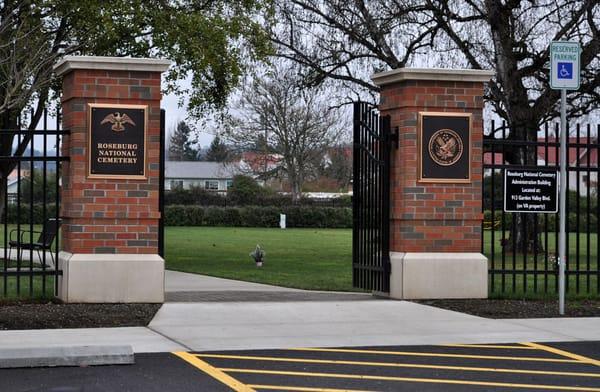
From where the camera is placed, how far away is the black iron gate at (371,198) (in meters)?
13.4

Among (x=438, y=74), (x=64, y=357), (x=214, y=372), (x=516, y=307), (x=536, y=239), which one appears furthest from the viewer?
(x=536, y=239)

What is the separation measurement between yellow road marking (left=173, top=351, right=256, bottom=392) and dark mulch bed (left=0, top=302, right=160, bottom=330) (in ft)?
6.74

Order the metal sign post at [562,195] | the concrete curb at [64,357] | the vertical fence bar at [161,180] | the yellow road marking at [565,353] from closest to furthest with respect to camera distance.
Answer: the concrete curb at [64,357], the yellow road marking at [565,353], the metal sign post at [562,195], the vertical fence bar at [161,180]

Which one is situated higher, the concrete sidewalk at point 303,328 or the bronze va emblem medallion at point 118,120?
the bronze va emblem medallion at point 118,120

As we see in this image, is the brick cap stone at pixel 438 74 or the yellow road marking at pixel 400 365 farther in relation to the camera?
the brick cap stone at pixel 438 74

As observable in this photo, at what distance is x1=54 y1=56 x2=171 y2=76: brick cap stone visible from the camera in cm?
1227

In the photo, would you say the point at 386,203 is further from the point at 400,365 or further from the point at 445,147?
the point at 400,365

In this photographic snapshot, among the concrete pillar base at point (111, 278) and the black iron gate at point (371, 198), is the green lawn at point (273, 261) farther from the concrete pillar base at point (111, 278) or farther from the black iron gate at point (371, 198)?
the concrete pillar base at point (111, 278)

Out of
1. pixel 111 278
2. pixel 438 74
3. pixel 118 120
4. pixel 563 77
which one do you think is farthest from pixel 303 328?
pixel 563 77

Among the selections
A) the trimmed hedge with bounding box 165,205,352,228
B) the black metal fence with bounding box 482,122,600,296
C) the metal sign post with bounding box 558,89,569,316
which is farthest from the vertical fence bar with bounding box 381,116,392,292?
the trimmed hedge with bounding box 165,205,352,228

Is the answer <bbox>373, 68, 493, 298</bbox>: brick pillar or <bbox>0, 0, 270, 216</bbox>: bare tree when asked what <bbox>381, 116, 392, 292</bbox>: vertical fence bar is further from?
<bbox>0, 0, 270, 216</bbox>: bare tree

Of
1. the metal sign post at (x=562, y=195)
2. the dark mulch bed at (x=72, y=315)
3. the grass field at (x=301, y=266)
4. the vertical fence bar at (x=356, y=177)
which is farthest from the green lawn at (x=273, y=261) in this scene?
the dark mulch bed at (x=72, y=315)

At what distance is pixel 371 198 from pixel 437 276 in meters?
1.44

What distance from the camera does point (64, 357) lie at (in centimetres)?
845
